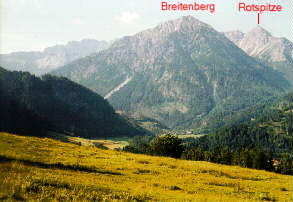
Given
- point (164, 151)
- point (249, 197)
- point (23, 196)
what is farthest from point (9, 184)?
point (164, 151)

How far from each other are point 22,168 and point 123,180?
11.7 m

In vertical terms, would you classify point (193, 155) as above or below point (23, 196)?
below

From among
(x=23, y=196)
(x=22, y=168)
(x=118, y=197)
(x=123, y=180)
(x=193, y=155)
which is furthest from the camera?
(x=193, y=155)

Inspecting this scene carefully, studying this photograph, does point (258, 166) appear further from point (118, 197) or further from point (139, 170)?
point (118, 197)

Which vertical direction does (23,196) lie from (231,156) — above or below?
above

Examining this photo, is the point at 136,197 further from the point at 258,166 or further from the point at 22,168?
the point at 258,166

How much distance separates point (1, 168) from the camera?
24.1 m

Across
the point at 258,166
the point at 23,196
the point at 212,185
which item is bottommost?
the point at 258,166

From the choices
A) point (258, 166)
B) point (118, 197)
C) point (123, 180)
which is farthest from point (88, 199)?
point (258, 166)

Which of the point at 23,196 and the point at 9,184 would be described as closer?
the point at 23,196

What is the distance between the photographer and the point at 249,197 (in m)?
35.2

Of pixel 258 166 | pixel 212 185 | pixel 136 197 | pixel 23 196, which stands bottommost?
pixel 258 166

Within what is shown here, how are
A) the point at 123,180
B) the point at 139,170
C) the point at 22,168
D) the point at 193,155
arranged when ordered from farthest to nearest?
1. the point at 193,155
2. the point at 139,170
3. the point at 123,180
4. the point at 22,168

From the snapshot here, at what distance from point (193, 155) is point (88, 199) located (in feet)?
429
